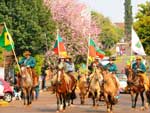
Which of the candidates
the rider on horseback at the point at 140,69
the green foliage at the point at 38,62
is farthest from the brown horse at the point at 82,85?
the green foliage at the point at 38,62

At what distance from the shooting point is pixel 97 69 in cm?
2355

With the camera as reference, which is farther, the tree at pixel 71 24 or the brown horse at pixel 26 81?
the tree at pixel 71 24

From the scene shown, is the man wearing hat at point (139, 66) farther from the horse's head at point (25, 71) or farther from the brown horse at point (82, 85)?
the brown horse at point (82, 85)

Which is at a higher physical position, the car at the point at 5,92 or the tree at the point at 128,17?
the tree at the point at 128,17

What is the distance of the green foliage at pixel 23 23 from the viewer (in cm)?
4805

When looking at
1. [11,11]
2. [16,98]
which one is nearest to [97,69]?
[16,98]

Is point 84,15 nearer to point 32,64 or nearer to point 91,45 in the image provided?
point 91,45

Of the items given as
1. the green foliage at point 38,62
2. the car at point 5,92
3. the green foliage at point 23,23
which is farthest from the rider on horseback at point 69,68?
the green foliage at point 38,62

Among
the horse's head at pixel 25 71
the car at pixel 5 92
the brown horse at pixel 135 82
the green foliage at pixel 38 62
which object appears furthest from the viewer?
the green foliage at pixel 38 62

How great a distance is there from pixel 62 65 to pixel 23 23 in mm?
25679

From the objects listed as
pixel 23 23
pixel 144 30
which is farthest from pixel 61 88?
pixel 144 30

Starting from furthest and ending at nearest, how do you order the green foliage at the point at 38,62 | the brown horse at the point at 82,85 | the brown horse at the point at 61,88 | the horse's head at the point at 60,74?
the green foliage at the point at 38,62 → the brown horse at the point at 82,85 → the brown horse at the point at 61,88 → the horse's head at the point at 60,74

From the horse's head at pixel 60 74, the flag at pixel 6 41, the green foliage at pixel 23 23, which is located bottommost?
the horse's head at pixel 60 74

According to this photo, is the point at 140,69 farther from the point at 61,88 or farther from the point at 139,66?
the point at 61,88
